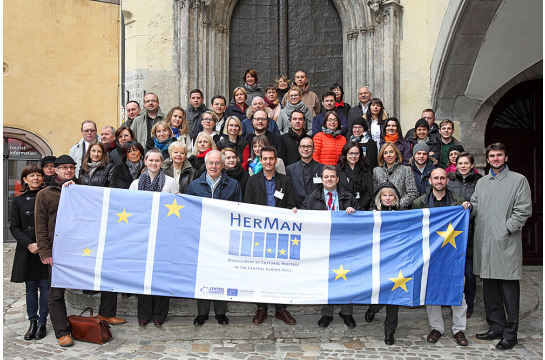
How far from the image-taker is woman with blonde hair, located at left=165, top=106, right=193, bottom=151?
22.3 ft

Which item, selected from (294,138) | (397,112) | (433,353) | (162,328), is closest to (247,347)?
(162,328)

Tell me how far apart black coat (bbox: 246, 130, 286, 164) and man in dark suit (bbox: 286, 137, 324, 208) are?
658 millimetres

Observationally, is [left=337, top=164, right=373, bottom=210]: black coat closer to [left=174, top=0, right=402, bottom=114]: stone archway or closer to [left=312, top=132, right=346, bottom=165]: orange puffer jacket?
[left=312, top=132, right=346, bottom=165]: orange puffer jacket

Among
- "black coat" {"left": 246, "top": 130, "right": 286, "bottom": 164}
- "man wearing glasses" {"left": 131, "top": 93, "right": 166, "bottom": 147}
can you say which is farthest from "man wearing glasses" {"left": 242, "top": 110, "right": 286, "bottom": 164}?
"man wearing glasses" {"left": 131, "top": 93, "right": 166, "bottom": 147}

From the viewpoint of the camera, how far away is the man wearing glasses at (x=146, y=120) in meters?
7.37

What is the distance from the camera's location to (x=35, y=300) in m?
5.38

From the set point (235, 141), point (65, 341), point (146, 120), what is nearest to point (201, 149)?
point (235, 141)

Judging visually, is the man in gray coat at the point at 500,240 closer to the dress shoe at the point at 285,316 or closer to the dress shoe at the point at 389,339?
the dress shoe at the point at 389,339

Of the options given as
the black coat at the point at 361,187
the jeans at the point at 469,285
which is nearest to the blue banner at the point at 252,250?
the jeans at the point at 469,285

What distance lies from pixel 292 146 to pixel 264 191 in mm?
1533

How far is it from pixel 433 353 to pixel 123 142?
4526 millimetres

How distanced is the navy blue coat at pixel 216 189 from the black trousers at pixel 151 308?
1.22 meters

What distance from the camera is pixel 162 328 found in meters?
5.41

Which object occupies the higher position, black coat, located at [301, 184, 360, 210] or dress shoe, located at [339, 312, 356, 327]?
black coat, located at [301, 184, 360, 210]
